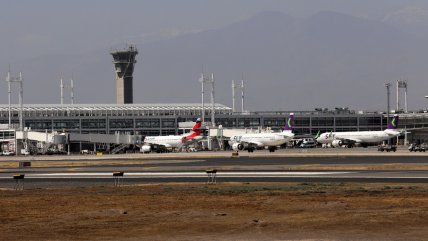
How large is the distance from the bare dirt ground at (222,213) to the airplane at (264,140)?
118703 mm

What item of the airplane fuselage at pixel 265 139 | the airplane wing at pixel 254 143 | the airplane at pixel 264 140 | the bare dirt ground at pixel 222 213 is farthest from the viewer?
the airplane wing at pixel 254 143

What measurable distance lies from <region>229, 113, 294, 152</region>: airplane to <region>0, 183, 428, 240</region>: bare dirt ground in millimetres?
118703

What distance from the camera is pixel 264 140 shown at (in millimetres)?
187125

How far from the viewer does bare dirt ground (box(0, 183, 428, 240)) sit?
1540 inches

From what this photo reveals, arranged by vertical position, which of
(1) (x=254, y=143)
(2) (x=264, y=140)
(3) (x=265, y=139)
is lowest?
(1) (x=254, y=143)

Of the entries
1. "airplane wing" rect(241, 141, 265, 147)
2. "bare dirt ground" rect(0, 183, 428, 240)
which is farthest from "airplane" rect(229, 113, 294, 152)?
"bare dirt ground" rect(0, 183, 428, 240)

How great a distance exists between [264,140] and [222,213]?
140439mm

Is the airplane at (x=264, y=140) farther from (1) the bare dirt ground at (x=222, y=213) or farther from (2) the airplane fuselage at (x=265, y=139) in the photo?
(1) the bare dirt ground at (x=222, y=213)

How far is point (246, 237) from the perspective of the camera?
37.9 m

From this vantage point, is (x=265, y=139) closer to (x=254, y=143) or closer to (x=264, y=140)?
(x=264, y=140)

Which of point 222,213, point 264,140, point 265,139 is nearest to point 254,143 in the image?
point 264,140

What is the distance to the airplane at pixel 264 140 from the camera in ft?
604

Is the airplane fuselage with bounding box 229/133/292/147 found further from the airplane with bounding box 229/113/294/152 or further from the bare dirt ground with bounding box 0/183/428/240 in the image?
the bare dirt ground with bounding box 0/183/428/240

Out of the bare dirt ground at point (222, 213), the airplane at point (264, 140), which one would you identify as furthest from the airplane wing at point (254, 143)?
the bare dirt ground at point (222, 213)
